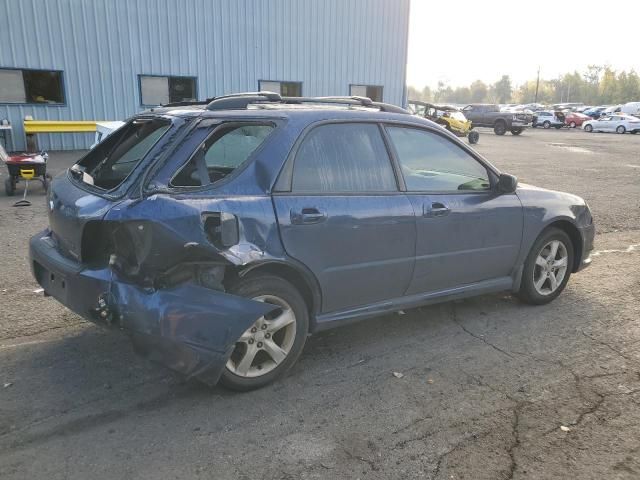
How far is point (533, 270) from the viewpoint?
15.5 feet

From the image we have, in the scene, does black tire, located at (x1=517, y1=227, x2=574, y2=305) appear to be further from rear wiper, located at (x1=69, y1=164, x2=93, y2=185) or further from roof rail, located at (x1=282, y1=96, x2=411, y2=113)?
rear wiper, located at (x1=69, y1=164, x2=93, y2=185)

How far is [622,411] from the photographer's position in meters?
3.21

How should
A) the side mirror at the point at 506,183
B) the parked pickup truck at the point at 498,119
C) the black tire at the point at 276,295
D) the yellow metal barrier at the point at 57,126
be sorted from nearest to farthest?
the black tire at the point at 276,295 < the side mirror at the point at 506,183 < the yellow metal barrier at the point at 57,126 < the parked pickup truck at the point at 498,119

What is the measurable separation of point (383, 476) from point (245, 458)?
684 mm

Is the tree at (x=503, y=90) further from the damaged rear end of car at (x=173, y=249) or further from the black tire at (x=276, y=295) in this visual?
the damaged rear end of car at (x=173, y=249)

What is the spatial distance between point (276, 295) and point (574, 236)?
3130 mm

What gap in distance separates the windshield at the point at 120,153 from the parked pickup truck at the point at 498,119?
31.7 metres

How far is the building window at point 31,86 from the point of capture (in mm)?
14828

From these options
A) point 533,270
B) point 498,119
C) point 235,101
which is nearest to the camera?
point 235,101

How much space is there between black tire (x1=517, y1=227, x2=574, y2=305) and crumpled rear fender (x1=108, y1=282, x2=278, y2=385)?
2.74 meters

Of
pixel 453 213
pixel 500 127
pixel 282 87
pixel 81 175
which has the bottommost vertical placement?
pixel 500 127

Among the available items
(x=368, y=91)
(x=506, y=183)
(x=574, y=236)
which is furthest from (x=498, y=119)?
(x=506, y=183)

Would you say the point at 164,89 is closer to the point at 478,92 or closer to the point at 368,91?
the point at 368,91

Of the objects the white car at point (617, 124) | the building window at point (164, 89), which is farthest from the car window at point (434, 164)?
the white car at point (617, 124)
